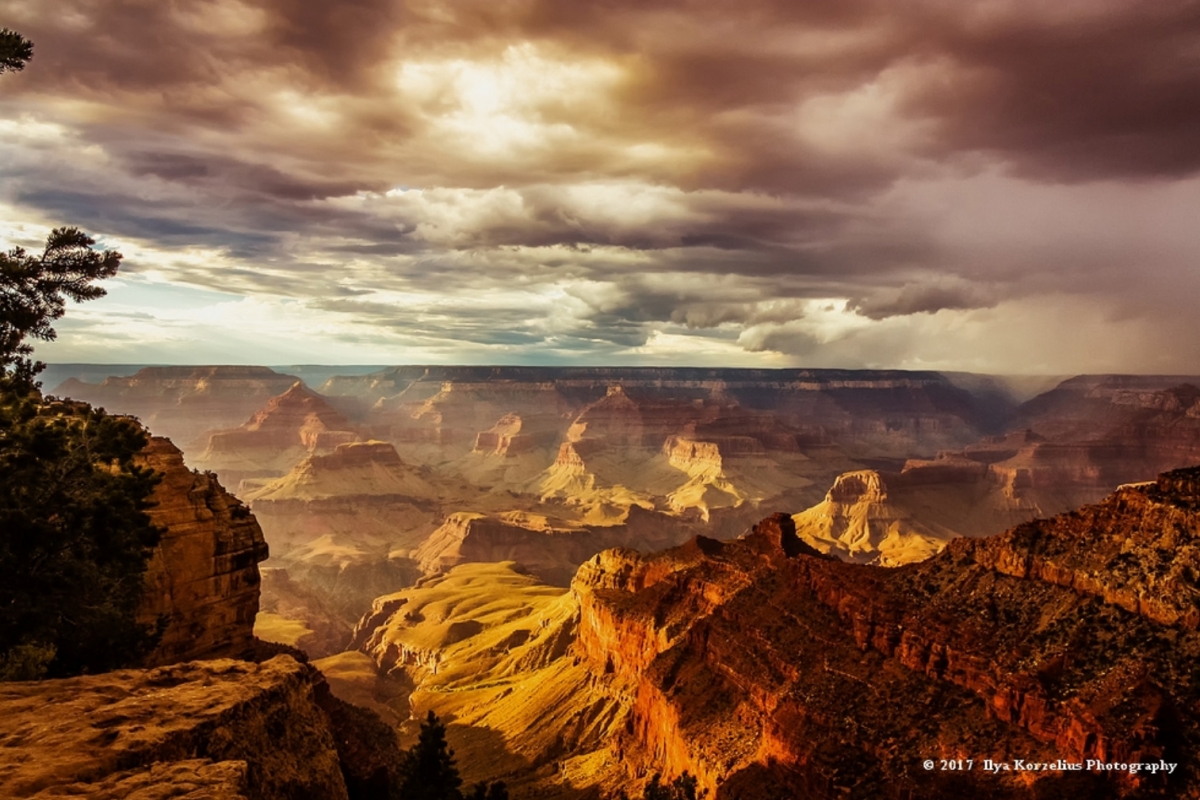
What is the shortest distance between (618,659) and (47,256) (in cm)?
6668

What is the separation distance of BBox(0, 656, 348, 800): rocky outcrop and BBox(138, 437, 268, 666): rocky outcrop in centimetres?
2204

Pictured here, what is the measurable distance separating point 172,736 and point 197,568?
1267 inches

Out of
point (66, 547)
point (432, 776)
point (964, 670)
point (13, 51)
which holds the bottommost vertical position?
point (432, 776)

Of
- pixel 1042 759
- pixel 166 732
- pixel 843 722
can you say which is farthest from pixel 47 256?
pixel 1042 759

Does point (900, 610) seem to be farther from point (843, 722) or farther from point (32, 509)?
point (32, 509)

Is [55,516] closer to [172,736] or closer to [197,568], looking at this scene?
[197,568]

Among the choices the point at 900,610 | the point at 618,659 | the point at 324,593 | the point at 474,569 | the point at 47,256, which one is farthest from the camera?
the point at 324,593

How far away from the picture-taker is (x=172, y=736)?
19344mm

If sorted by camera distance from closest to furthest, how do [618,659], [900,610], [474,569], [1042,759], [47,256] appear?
[47,256]
[1042,759]
[900,610]
[618,659]
[474,569]

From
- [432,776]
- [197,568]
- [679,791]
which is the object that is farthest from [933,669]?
[197,568]

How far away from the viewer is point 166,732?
19.4 m

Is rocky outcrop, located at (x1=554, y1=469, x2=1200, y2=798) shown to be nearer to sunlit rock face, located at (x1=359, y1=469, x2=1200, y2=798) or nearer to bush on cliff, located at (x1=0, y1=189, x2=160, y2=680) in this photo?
sunlit rock face, located at (x1=359, y1=469, x2=1200, y2=798)

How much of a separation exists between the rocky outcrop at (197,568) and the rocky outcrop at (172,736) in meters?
22.0

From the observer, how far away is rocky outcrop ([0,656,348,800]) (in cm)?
1719
